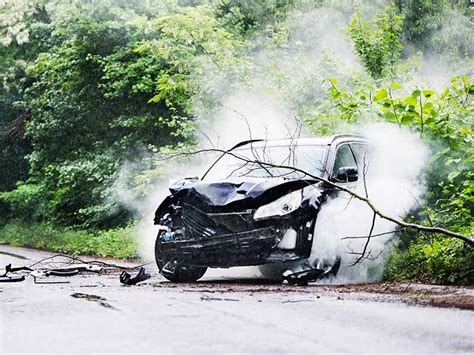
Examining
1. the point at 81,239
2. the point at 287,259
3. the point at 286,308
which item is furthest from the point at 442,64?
the point at 286,308

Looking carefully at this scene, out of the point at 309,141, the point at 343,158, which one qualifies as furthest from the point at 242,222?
the point at 343,158

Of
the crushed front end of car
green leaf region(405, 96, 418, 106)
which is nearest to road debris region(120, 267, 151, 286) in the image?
the crushed front end of car

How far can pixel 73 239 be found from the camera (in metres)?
19.9

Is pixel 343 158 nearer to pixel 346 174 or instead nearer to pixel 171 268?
pixel 346 174

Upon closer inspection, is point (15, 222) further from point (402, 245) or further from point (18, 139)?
point (402, 245)

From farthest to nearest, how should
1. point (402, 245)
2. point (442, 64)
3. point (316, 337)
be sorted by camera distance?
point (442, 64)
point (402, 245)
point (316, 337)

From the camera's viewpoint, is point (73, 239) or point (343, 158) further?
point (73, 239)

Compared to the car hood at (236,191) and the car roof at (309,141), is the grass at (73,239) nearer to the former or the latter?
the car roof at (309,141)

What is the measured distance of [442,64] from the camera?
20656 mm

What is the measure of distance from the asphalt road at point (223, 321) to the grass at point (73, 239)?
7241 millimetres

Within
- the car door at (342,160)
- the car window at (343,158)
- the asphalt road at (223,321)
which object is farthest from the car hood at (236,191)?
the asphalt road at (223,321)

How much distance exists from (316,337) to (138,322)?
1532 mm

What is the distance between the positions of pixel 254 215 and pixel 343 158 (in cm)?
199

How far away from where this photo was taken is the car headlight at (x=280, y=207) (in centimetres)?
850
